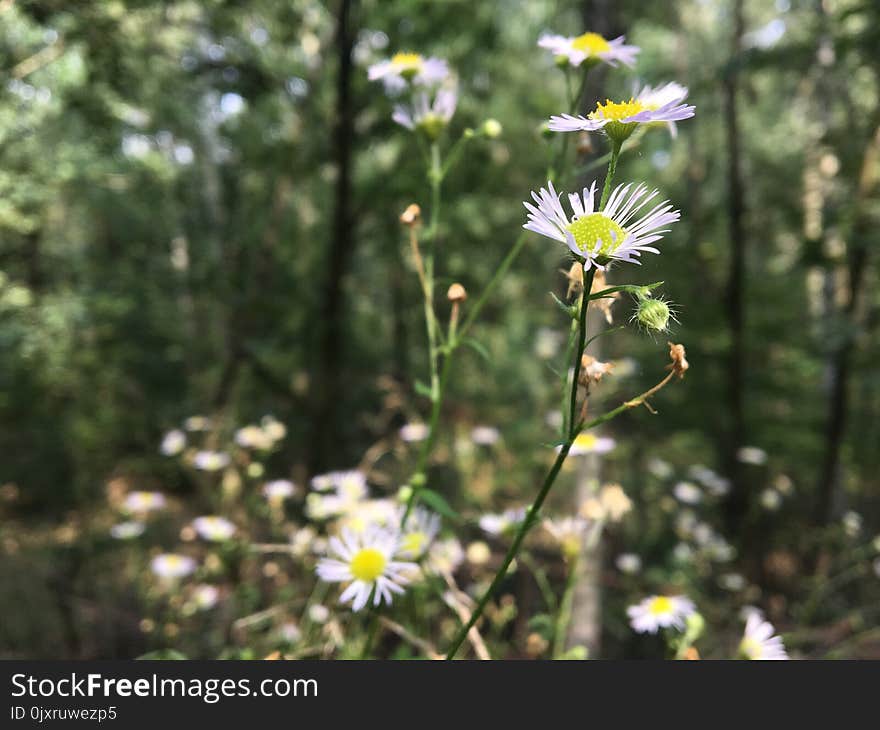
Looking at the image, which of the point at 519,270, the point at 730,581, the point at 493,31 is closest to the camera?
the point at 730,581

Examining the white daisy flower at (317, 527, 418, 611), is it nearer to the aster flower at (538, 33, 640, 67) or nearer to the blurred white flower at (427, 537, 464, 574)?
the blurred white flower at (427, 537, 464, 574)

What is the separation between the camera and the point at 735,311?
12.5ft

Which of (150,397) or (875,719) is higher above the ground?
(875,719)

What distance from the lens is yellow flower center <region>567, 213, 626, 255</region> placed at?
524 mm

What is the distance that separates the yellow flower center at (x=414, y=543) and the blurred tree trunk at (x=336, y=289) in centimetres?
224

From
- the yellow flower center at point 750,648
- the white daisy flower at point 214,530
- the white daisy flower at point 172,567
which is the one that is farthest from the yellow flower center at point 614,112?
the white daisy flower at point 172,567

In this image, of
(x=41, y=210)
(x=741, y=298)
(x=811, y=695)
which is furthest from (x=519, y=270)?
(x=811, y=695)

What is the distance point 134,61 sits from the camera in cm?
340

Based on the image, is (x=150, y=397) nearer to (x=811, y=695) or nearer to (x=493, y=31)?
(x=493, y=31)

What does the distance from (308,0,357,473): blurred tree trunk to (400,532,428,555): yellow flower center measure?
7.34 feet

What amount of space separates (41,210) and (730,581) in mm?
4212

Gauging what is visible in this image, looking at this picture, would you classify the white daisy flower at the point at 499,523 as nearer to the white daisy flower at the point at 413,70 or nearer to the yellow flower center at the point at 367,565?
the yellow flower center at the point at 367,565

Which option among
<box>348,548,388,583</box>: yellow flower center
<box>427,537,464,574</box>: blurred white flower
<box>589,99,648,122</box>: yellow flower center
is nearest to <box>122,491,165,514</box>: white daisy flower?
<box>427,537,464,574</box>: blurred white flower

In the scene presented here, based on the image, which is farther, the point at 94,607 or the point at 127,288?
the point at 127,288
